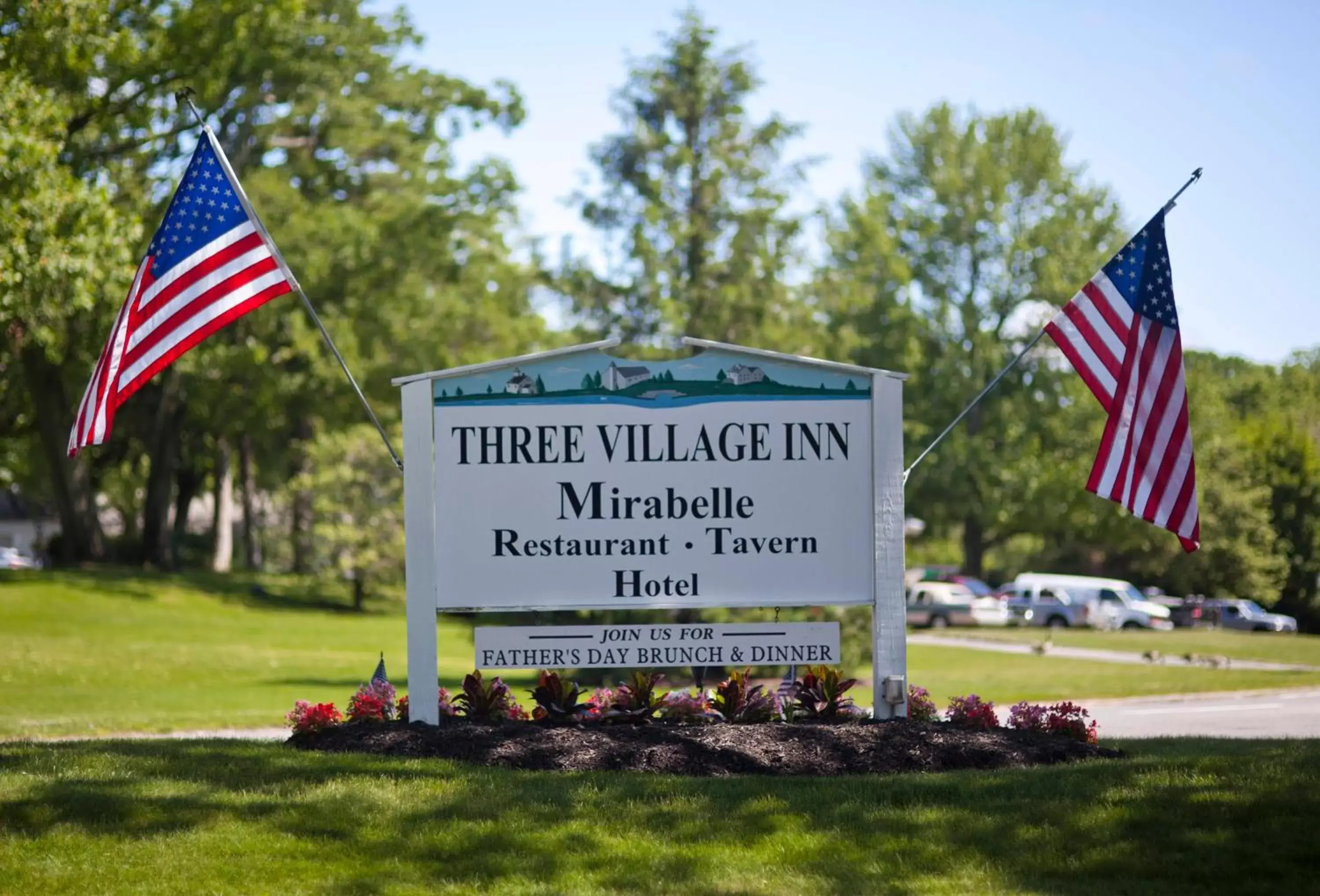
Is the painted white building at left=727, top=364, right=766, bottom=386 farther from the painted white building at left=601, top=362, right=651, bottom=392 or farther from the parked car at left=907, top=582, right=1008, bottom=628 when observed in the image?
the parked car at left=907, top=582, right=1008, bottom=628

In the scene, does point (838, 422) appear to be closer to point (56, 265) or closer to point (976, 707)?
point (976, 707)

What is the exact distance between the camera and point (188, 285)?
998 centimetres

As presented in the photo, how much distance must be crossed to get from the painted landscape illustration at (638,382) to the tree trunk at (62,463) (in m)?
24.7

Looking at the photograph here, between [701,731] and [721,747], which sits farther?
[701,731]

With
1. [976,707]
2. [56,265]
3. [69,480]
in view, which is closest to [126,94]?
[69,480]

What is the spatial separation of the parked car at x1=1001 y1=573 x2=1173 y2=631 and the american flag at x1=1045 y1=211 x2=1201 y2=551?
1488 inches

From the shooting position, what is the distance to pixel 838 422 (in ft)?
34.2

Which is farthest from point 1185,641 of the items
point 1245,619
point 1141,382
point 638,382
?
point 638,382

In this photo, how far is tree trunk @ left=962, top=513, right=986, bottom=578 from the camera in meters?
56.9

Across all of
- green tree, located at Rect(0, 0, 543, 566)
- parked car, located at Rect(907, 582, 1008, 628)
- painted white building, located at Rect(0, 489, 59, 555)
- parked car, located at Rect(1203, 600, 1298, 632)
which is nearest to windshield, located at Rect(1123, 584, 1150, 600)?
parked car, located at Rect(1203, 600, 1298, 632)

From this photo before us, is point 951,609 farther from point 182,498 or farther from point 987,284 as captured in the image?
point 182,498

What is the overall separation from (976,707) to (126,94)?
2761 cm

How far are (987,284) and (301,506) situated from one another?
26.5 meters

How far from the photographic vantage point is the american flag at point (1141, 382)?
33.1 feet
